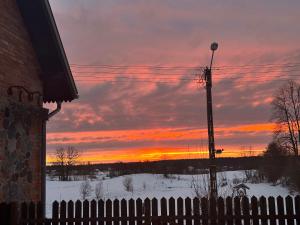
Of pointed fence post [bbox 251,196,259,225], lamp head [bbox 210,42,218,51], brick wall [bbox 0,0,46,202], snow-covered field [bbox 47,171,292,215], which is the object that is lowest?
snow-covered field [bbox 47,171,292,215]

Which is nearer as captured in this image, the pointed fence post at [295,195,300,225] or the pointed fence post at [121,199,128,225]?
the pointed fence post at [295,195,300,225]

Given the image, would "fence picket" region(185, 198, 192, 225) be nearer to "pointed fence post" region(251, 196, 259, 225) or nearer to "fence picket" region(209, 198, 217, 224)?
"fence picket" region(209, 198, 217, 224)

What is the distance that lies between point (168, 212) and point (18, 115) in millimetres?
3591

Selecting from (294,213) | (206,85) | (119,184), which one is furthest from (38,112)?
Answer: (119,184)

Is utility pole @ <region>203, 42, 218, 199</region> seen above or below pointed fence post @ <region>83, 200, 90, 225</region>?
above

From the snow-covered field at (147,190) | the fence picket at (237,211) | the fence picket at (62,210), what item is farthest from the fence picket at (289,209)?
the snow-covered field at (147,190)

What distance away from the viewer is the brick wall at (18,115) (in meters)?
8.46

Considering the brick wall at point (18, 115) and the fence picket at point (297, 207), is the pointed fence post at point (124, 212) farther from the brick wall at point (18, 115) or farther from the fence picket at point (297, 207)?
the fence picket at point (297, 207)

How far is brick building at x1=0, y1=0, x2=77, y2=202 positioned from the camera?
28.1ft

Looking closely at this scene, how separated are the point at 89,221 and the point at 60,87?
11.8ft

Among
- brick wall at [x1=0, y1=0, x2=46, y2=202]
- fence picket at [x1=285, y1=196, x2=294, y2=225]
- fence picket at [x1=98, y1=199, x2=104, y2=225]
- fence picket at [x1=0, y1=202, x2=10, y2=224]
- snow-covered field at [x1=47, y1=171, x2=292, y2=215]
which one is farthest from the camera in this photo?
snow-covered field at [x1=47, y1=171, x2=292, y2=215]

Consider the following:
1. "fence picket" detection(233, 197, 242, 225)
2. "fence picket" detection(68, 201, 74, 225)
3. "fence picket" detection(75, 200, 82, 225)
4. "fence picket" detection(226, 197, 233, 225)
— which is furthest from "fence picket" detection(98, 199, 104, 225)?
"fence picket" detection(233, 197, 242, 225)

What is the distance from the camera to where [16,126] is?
880cm

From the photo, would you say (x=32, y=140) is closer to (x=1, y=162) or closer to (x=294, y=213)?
(x=1, y=162)
